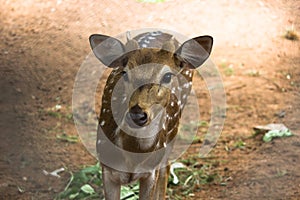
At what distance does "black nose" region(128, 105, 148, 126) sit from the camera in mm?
4062

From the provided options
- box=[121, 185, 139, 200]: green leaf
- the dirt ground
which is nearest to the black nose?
box=[121, 185, 139, 200]: green leaf

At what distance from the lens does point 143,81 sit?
13.7ft

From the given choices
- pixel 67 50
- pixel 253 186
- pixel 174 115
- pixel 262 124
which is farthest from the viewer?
pixel 67 50

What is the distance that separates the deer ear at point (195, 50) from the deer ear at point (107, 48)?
41 centimetres

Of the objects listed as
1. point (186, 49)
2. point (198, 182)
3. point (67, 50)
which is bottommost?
point (198, 182)

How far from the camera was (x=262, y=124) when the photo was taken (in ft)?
22.2

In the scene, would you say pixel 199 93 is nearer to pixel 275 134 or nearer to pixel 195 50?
pixel 275 134

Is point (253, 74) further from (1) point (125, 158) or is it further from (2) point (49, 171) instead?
(1) point (125, 158)

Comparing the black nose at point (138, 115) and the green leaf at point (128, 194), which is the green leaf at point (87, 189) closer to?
the green leaf at point (128, 194)

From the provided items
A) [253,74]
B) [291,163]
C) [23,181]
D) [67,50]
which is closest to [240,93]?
[253,74]

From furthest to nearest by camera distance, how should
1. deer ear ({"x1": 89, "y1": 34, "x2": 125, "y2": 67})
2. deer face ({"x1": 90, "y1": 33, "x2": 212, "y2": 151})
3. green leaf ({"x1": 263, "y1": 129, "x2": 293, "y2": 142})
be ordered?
green leaf ({"x1": 263, "y1": 129, "x2": 293, "y2": 142}) → deer ear ({"x1": 89, "y1": 34, "x2": 125, "y2": 67}) → deer face ({"x1": 90, "y1": 33, "x2": 212, "y2": 151})

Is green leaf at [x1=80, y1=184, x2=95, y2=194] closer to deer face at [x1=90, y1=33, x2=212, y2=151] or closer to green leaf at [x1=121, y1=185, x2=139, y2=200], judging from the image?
green leaf at [x1=121, y1=185, x2=139, y2=200]

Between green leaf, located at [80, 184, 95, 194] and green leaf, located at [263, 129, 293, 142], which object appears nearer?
green leaf, located at [80, 184, 95, 194]

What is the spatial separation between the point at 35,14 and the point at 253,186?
171 inches
